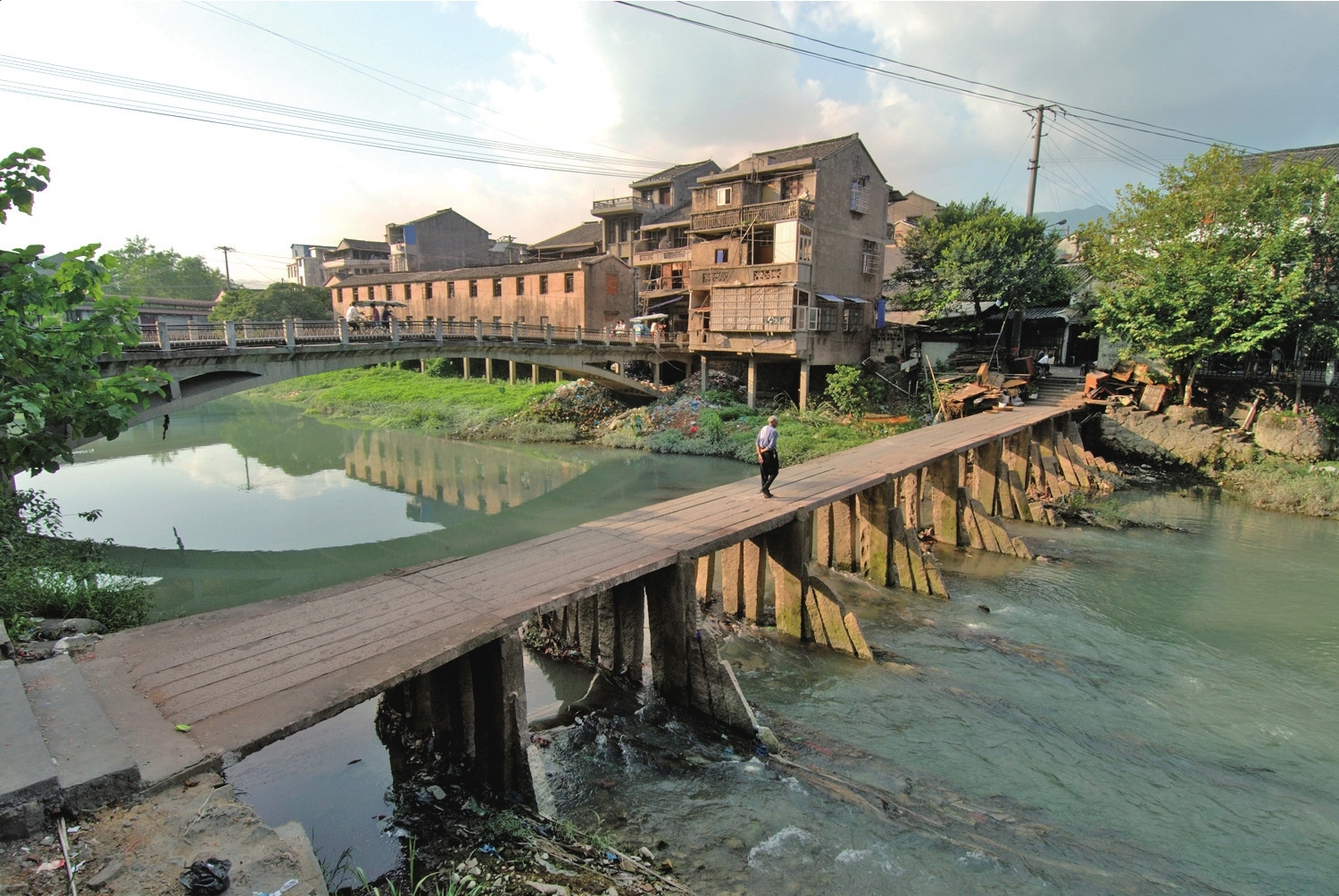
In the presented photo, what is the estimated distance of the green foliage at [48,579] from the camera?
795 centimetres

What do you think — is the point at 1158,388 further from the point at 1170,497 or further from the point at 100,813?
the point at 100,813

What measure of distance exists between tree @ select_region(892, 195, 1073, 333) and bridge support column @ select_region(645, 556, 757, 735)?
992 inches

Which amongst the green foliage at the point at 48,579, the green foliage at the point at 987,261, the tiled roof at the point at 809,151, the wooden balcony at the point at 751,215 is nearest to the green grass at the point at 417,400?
the wooden balcony at the point at 751,215

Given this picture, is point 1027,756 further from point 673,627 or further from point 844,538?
→ point 844,538

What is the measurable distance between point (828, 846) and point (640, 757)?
216 cm

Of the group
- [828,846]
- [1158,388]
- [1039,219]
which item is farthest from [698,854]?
[1039,219]

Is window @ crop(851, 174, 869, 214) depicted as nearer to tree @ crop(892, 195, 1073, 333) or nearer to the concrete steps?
tree @ crop(892, 195, 1073, 333)

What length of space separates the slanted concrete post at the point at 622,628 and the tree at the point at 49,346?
562cm

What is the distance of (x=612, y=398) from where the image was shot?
32.7 meters

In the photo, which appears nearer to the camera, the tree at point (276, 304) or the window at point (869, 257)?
the window at point (869, 257)

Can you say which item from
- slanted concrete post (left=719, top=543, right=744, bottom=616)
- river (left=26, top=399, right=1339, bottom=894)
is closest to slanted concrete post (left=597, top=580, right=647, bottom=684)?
river (left=26, top=399, right=1339, bottom=894)

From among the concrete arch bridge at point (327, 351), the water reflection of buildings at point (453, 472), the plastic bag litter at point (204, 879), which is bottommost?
the water reflection of buildings at point (453, 472)

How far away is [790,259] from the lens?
27359 mm

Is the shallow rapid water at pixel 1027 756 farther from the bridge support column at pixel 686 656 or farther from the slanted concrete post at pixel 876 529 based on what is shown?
the slanted concrete post at pixel 876 529
